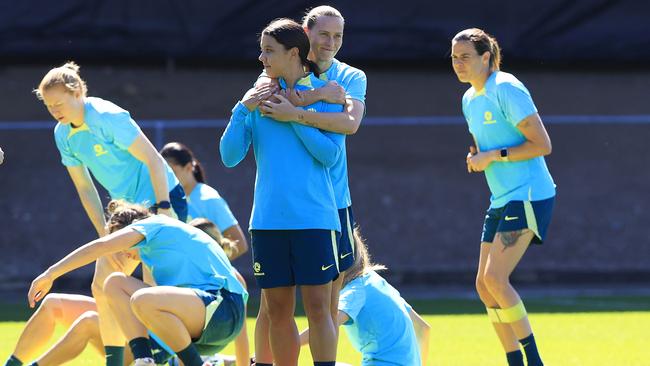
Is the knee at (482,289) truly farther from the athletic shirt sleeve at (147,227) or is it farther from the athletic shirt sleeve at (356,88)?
the athletic shirt sleeve at (147,227)

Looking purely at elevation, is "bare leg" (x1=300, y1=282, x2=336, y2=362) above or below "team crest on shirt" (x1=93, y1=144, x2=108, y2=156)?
below

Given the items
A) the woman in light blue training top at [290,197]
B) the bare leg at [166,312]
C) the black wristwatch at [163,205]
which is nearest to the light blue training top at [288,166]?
the woman in light blue training top at [290,197]

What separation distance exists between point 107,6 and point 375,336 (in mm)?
7426

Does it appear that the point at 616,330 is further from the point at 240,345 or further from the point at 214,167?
the point at 214,167

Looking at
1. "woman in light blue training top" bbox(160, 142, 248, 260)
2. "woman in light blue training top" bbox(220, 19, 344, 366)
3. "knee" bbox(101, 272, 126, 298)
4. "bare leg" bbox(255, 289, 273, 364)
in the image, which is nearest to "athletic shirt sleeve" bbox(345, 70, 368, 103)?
"woman in light blue training top" bbox(220, 19, 344, 366)

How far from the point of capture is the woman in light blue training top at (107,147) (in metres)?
6.47

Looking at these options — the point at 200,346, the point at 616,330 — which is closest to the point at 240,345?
the point at 200,346

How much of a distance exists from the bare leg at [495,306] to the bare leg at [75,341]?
217 cm

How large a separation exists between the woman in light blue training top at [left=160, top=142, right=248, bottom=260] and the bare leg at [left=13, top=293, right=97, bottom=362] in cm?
184

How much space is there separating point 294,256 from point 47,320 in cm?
171

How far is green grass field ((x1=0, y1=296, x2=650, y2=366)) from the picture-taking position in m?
7.43

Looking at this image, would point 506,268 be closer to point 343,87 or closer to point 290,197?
point 343,87

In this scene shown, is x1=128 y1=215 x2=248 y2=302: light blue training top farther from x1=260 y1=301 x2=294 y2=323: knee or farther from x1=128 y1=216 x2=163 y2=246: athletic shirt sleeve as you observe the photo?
x1=260 y1=301 x2=294 y2=323: knee

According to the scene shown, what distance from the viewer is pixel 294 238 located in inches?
205
